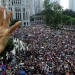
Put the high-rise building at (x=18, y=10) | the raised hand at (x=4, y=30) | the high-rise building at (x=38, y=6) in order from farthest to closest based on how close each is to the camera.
A: the high-rise building at (x=38, y=6), the high-rise building at (x=18, y=10), the raised hand at (x=4, y=30)

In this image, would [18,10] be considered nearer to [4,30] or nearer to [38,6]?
[38,6]

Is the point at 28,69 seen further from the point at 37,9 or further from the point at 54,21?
the point at 37,9

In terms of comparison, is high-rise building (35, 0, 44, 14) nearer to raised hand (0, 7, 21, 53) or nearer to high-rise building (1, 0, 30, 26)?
high-rise building (1, 0, 30, 26)

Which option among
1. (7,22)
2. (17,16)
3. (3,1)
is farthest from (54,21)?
(7,22)

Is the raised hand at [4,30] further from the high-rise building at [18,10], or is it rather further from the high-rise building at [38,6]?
the high-rise building at [38,6]

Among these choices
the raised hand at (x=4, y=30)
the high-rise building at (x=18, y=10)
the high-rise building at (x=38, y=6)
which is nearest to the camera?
the raised hand at (x=4, y=30)

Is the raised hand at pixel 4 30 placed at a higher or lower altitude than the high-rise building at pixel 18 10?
higher

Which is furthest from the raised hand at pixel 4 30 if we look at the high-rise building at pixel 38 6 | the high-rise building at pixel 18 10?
the high-rise building at pixel 38 6

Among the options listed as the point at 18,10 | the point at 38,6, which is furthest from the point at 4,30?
the point at 38,6

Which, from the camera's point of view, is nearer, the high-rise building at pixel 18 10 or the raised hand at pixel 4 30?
the raised hand at pixel 4 30

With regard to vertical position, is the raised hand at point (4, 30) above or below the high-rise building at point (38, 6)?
above

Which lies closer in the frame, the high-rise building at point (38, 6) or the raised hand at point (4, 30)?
the raised hand at point (4, 30)
